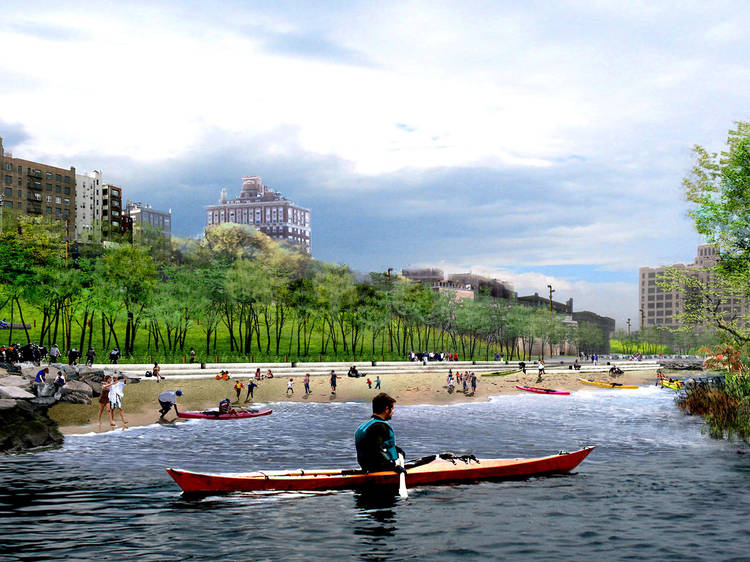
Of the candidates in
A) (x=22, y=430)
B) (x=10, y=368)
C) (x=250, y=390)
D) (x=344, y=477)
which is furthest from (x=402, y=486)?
(x=10, y=368)

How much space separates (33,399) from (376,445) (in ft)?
87.5

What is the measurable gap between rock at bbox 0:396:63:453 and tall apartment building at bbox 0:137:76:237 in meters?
114

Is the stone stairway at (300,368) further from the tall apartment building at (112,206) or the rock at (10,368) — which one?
the tall apartment building at (112,206)

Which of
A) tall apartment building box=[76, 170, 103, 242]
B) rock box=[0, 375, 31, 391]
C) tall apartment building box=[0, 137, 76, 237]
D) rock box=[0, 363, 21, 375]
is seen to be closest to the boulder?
rock box=[0, 375, 31, 391]

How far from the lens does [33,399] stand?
3581 cm

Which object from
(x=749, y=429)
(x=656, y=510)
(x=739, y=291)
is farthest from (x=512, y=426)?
(x=656, y=510)

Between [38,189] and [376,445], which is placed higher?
[38,189]

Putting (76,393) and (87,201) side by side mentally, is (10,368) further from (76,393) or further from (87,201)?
(87,201)

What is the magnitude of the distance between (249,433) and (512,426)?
14510mm

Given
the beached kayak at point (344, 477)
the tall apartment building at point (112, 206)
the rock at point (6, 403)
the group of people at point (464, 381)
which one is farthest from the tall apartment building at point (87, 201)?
the beached kayak at point (344, 477)

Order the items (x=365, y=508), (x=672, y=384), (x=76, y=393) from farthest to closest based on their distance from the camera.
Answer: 1. (x=672, y=384)
2. (x=76, y=393)
3. (x=365, y=508)

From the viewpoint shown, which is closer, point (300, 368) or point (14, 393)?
point (14, 393)

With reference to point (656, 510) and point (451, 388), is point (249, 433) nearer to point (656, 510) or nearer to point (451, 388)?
point (656, 510)

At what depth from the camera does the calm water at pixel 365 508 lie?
13.8m
